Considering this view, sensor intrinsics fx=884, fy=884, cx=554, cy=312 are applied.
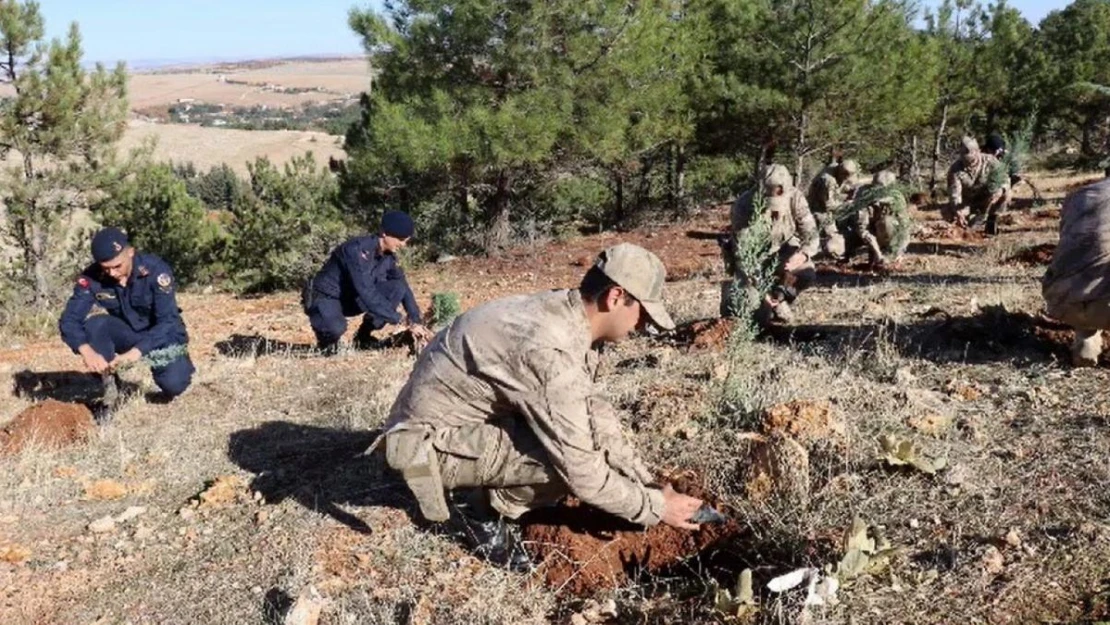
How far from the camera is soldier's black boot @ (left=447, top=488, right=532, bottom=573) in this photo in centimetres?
294

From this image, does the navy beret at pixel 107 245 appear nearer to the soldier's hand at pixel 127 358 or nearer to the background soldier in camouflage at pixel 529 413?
the soldier's hand at pixel 127 358

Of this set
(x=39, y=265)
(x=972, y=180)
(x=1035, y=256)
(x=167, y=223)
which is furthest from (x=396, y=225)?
(x=167, y=223)

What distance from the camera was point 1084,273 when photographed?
4113 millimetres

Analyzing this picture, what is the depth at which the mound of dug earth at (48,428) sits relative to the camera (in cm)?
444

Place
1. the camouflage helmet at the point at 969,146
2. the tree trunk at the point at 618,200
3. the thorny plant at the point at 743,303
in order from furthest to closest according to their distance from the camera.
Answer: the tree trunk at the point at 618,200
the camouflage helmet at the point at 969,146
the thorny plant at the point at 743,303

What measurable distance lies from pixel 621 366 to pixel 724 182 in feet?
43.3

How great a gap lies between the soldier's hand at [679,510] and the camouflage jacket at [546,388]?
5cm

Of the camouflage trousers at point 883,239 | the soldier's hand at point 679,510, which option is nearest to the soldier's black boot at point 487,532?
the soldier's hand at point 679,510

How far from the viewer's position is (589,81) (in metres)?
11.6

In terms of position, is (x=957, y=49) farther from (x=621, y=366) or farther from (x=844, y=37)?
(x=621, y=366)

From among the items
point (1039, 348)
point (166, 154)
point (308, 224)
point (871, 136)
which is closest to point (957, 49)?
point (871, 136)

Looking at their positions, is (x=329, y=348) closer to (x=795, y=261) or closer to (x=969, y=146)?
(x=795, y=261)

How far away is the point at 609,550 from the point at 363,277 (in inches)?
142

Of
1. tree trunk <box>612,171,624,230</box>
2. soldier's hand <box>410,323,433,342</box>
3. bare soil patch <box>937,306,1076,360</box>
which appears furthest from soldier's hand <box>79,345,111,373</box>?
tree trunk <box>612,171,624,230</box>
